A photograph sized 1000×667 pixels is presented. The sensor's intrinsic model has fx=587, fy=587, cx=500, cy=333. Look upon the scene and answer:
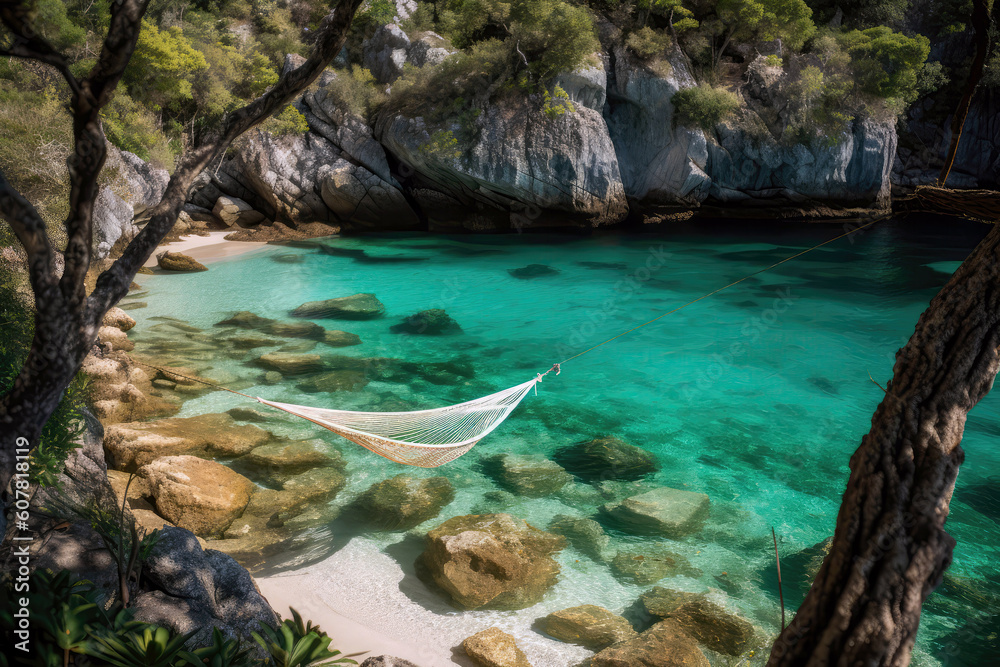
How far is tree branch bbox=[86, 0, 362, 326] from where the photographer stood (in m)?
2.17

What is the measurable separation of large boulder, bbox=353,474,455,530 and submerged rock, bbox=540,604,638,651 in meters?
1.27

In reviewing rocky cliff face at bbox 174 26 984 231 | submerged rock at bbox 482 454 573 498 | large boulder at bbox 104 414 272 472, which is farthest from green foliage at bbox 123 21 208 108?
submerged rock at bbox 482 454 573 498

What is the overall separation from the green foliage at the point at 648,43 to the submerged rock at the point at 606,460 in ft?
41.0

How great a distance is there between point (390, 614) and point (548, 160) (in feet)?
41.0

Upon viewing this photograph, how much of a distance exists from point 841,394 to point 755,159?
10.6 metres

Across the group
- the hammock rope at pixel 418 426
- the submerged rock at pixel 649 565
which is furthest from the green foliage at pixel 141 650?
the submerged rock at pixel 649 565

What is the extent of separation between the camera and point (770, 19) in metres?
15.0

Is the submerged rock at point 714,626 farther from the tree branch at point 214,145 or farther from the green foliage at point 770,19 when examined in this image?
the green foliage at point 770,19

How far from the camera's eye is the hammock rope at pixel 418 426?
3.17 meters

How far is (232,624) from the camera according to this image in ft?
8.01

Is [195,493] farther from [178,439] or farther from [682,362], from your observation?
[682,362]

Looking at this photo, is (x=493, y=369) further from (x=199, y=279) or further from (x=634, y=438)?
(x=199, y=279)

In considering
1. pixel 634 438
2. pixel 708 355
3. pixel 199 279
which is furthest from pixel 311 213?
pixel 634 438

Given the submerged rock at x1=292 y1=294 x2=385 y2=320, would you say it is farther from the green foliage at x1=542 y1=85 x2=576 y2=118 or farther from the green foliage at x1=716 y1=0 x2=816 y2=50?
the green foliage at x1=716 y1=0 x2=816 y2=50
